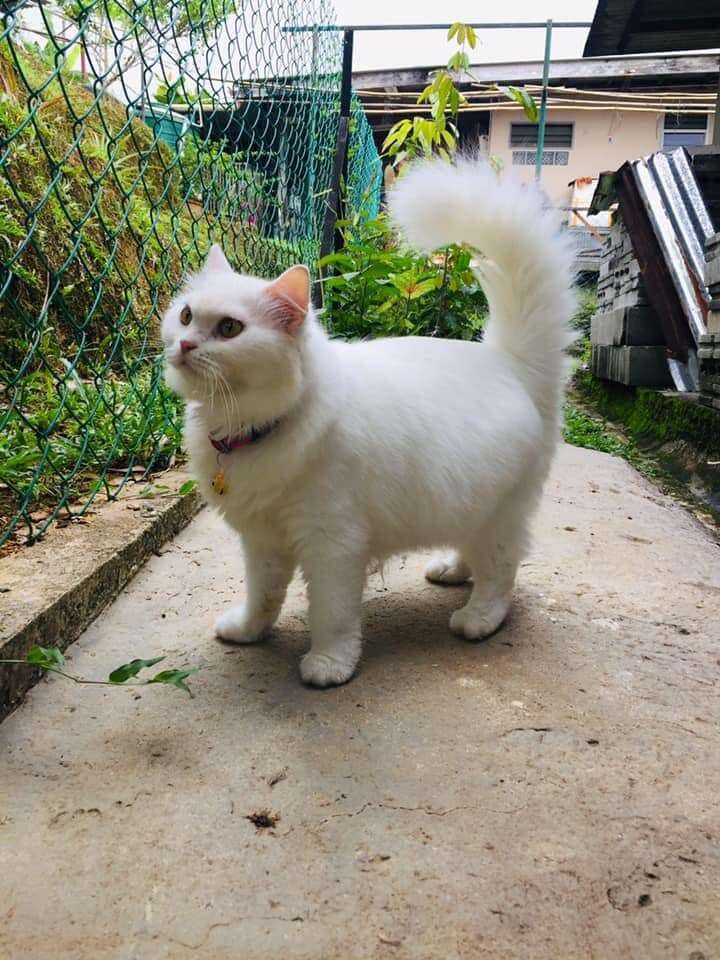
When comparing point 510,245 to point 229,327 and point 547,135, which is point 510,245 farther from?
point 547,135

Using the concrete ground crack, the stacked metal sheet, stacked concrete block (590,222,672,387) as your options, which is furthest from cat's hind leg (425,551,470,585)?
stacked concrete block (590,222,672,387)

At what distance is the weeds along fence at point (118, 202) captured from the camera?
223 cm

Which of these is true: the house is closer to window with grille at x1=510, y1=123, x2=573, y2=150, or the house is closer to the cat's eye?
window with grille at x1=510, y1=123, x2=573, y2=150

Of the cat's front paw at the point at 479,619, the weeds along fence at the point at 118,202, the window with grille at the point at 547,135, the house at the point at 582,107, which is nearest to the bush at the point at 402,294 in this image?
the weeds along fence at the point at 118,202

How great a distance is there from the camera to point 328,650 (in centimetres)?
175

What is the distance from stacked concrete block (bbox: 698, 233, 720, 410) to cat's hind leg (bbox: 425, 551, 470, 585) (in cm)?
206

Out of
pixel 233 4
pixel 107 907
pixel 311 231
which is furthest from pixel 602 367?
pixel 107 907

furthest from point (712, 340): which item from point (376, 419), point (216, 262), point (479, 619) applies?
point (216, 262)

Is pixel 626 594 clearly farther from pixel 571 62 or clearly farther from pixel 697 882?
pixel 571 62

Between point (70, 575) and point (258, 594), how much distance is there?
0.47m

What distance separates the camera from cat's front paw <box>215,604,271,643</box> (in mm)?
1906

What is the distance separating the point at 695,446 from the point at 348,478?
291 cm

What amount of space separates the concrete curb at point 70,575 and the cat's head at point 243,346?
23.1 inches

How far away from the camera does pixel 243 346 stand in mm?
1538
